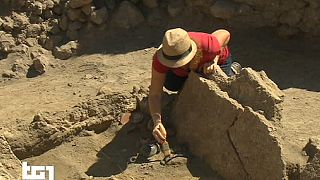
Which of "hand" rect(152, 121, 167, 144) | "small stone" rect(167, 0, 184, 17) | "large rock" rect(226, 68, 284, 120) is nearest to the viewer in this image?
"large rock" rect(226, 68, 284, 120)

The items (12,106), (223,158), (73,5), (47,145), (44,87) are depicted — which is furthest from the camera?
(73,5)

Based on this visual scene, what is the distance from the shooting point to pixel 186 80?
4.69 m

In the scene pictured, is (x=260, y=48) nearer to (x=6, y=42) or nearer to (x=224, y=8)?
(x=224, y=8)

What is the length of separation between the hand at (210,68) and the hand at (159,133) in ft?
1.64

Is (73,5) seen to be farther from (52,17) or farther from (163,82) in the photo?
(163,82)

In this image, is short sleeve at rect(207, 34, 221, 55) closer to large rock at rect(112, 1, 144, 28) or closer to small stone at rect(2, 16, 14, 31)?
large rock at rect(112, 1, 144, 28)

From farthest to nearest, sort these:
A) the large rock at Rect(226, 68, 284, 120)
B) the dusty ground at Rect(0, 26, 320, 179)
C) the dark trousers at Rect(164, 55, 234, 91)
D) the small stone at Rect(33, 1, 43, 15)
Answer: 1. the small stone at Rect(33, 1, 43, 15)
2. the dark trousers at Rect(164, 55, 234, 91)
3. the dusty ground at Rect(0, 26, 320, 179)
4. the large rock at Rect(226, 68, 284, 120)

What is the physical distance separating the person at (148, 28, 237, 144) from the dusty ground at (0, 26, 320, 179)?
0.38 metres

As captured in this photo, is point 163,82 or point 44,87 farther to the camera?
point 44,87

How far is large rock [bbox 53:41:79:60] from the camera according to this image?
21.3ft

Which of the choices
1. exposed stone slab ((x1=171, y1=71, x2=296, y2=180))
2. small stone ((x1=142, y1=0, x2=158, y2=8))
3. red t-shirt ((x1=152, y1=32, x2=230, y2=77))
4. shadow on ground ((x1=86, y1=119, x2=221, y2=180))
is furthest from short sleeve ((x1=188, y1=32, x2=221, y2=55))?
small stone ((x1=142, y1=0, x2=158, y2=8))

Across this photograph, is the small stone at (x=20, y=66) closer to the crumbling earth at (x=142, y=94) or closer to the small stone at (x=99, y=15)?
the crumbling earth at (x=142, y=94)

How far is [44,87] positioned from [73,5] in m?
0.96

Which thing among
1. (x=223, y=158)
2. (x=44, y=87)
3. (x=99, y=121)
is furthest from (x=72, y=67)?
(x=223, y=158)
